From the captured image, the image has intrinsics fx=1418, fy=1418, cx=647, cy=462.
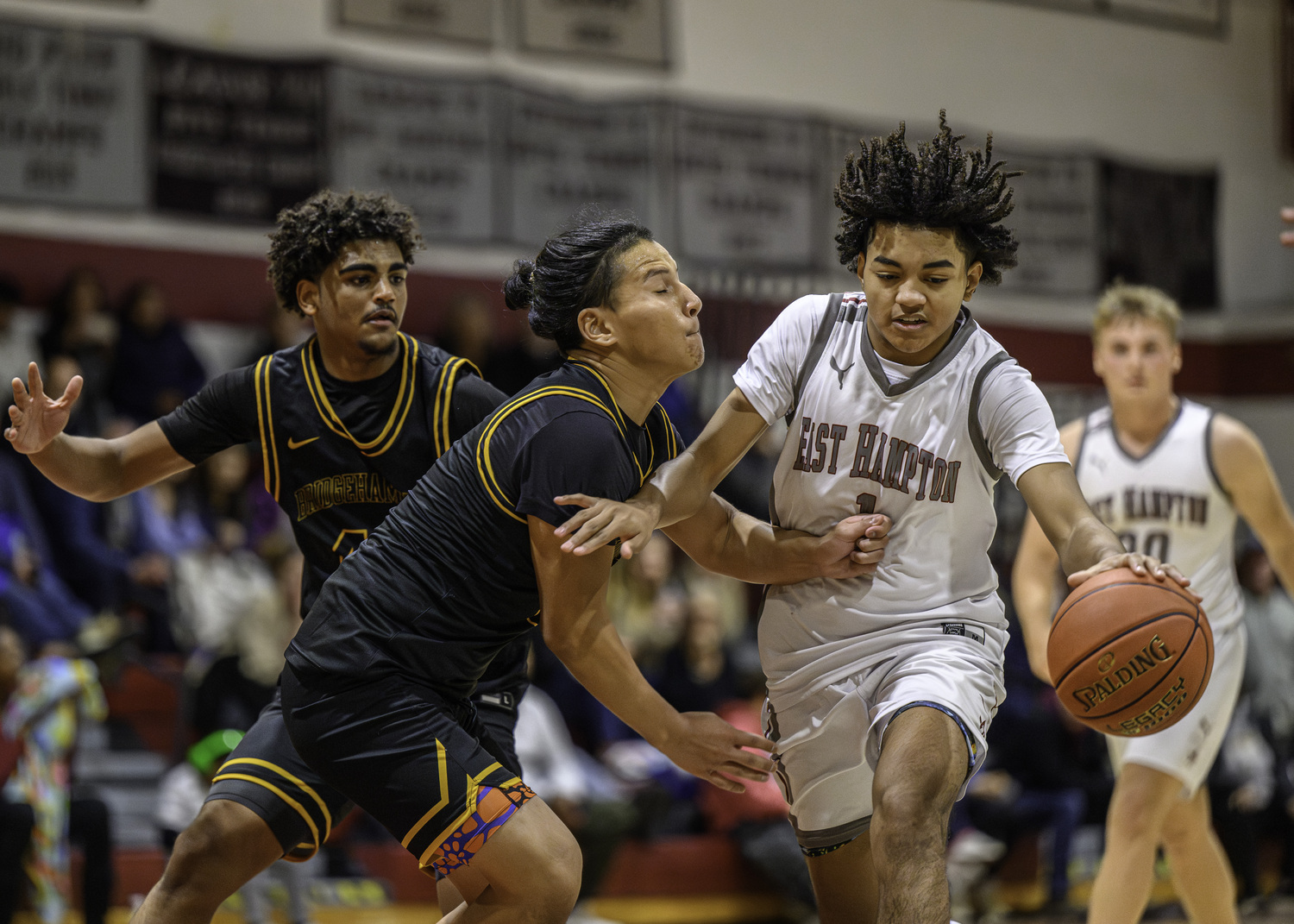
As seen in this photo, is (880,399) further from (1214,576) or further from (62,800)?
(62,800)

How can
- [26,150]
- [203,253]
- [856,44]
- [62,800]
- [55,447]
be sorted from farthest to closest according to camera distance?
[856,44] < [203,253] < [26,150] < [62,800] < [55,447]

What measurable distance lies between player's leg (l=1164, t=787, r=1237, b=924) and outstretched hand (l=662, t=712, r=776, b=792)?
2.43 metres

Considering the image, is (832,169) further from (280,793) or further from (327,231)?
(280,793)

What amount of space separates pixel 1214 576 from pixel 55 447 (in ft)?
12.5

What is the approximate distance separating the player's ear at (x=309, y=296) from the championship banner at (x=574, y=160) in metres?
6.64

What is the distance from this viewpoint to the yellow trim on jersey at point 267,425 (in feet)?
12.3

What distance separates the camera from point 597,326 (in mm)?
3227

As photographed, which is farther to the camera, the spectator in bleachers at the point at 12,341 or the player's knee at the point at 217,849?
the spectator in bleachers at the point at 12,341

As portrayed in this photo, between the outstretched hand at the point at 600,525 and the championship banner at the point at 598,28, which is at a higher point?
the championship banner at the point at 598,28

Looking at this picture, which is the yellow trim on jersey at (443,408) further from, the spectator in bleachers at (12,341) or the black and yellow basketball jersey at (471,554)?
the spectator in bleachers at (12,341)

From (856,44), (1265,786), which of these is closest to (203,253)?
(856,44)

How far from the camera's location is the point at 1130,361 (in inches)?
199

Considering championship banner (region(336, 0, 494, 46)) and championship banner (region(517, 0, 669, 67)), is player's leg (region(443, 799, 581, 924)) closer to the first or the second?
championship banner (region(336, 0, 494, 46))

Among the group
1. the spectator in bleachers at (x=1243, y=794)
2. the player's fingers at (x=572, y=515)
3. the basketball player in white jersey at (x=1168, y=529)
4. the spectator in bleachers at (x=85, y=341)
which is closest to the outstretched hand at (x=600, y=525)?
the player's fingers at (x=572, y=515)
